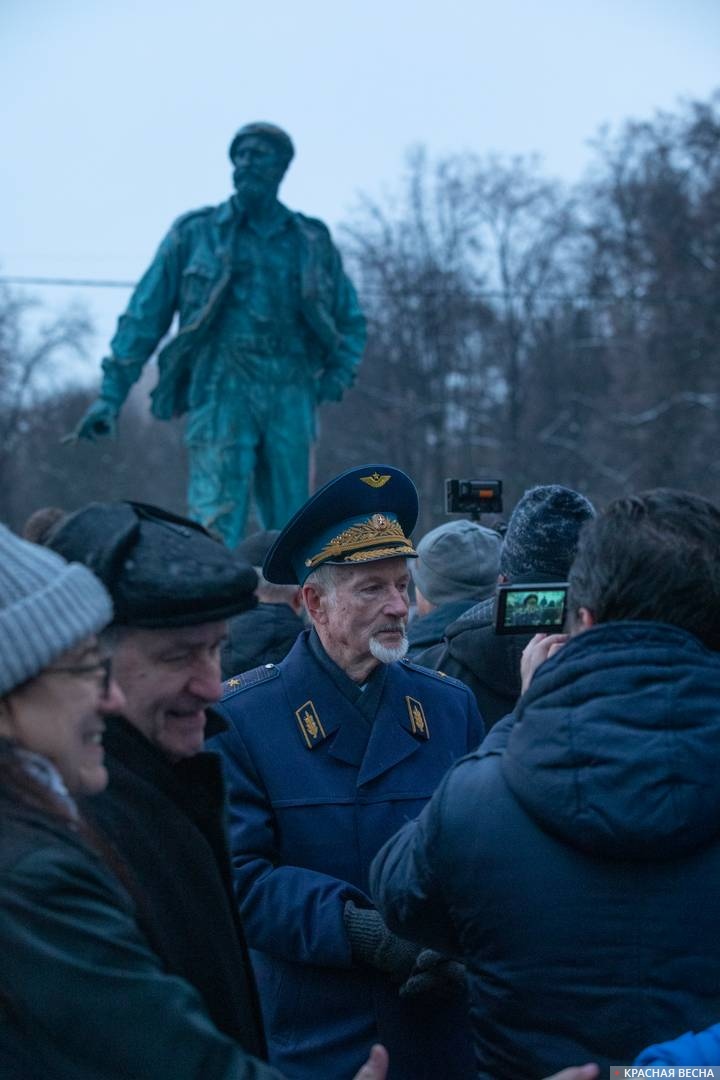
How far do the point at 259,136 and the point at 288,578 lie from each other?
3873 mm

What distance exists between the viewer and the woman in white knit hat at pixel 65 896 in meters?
1.37

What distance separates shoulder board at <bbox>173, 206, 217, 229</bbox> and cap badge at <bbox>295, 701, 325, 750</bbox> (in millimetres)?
4582

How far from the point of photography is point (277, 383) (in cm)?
725

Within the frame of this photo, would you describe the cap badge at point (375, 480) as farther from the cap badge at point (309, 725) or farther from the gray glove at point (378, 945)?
the gray glove at point (378, 945)

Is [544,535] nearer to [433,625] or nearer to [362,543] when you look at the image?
[362,543]

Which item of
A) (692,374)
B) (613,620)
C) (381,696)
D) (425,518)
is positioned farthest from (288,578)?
(692,374)

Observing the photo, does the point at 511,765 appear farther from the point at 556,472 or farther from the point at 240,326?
the point at 556,472

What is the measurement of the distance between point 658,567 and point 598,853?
43 centimetres

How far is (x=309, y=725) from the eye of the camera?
2.80 meters

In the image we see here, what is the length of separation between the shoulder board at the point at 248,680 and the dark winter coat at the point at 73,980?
1417mm

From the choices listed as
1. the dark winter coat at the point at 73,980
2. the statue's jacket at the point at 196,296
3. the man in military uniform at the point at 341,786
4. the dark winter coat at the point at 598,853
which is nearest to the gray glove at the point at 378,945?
the man in military uniform at the point at 341,786

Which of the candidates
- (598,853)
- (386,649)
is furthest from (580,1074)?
(386,649)

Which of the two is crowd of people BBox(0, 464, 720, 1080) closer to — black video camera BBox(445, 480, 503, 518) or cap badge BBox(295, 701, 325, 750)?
cap badge BBox(295, 701, 325, 750)

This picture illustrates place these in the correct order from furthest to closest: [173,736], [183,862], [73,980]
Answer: [173,736] < [183,862] < [73,980]
